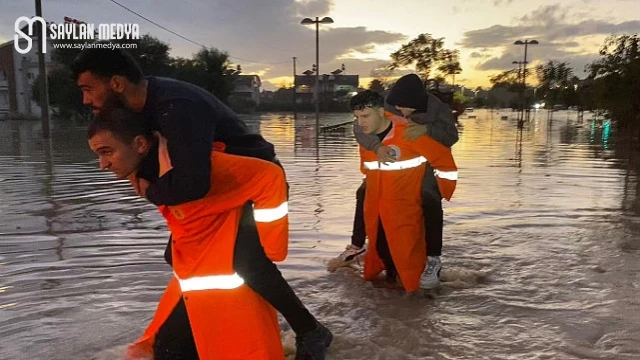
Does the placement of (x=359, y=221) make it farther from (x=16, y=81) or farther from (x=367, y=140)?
(x=16, y=81)

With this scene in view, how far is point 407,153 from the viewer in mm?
4633

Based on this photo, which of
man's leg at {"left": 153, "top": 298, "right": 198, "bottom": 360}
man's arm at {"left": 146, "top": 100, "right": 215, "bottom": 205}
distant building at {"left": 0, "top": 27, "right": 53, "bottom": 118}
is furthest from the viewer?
distant building at {"left": 0, "top": 27, "right": 53, "bottom": 118}

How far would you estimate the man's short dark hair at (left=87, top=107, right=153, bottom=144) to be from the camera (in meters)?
2.38

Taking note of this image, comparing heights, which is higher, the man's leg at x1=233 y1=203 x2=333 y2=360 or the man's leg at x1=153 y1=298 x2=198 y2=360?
the man's leg at x1=233 y1=203 x2=333 y2=360

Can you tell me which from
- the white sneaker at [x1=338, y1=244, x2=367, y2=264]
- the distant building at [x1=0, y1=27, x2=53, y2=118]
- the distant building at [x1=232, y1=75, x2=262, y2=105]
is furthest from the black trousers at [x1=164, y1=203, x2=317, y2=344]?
the distant building at [x1=232, y1=75, x2=262, y2=105]

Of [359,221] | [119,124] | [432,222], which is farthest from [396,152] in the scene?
[119,124]

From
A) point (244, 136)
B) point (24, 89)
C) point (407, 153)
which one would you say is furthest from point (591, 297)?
point (24, 89)

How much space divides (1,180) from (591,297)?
34.5 ft

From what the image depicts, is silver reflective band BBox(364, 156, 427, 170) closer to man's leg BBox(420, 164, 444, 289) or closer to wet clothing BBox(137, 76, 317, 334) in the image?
man's leg BBox(420, 164, 444, 289)

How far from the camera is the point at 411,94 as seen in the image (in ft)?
15.3

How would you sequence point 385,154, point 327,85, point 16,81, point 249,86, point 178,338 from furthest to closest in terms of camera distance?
1. point 249,86
2. point 327,85
3. point 16,81
4. point 385,154
5. point 178,338

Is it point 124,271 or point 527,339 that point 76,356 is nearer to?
point 124,271

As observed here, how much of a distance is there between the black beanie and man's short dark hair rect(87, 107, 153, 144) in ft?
8.76

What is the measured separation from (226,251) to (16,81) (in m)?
55.6
